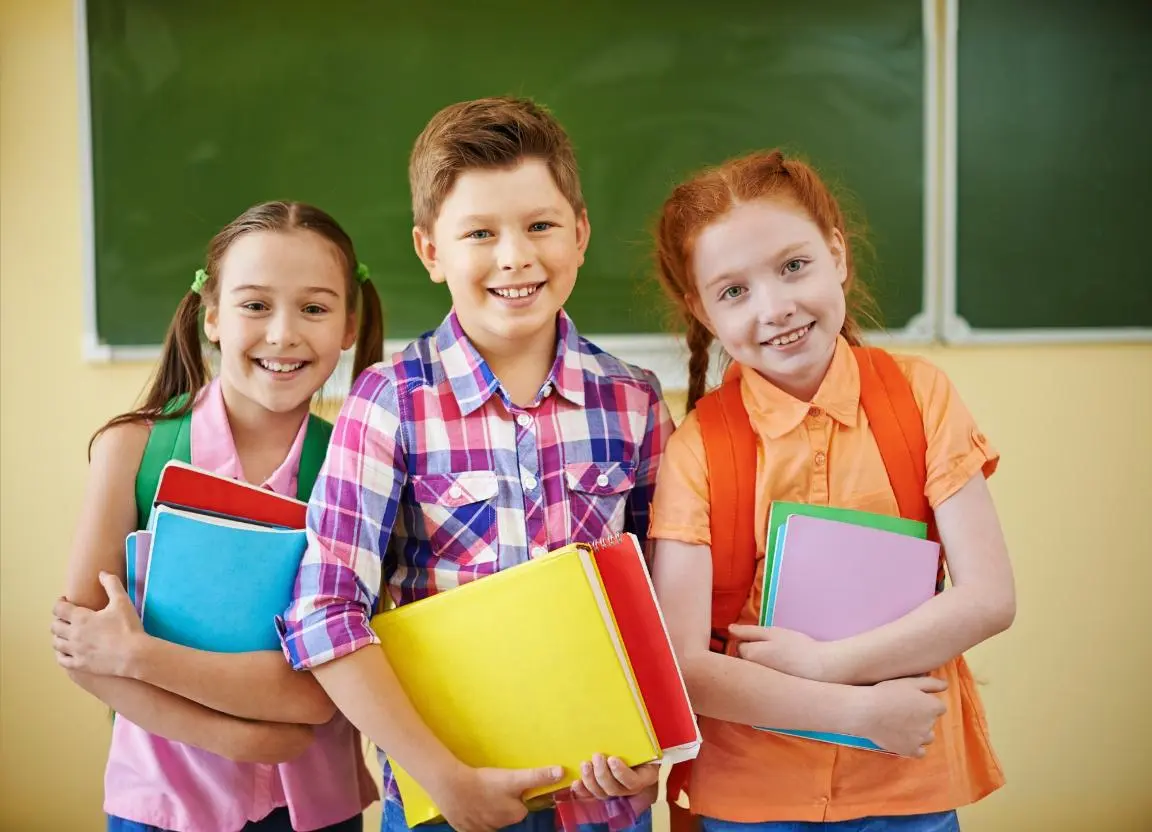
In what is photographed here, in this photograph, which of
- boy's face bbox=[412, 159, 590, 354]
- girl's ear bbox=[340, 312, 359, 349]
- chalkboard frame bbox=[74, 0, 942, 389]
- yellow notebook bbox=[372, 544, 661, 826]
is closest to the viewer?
yellow notebook bbox=[372, 544, 661, 826]

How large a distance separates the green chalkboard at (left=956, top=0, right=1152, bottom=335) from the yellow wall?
0.49ft

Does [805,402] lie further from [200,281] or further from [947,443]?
[200,281]

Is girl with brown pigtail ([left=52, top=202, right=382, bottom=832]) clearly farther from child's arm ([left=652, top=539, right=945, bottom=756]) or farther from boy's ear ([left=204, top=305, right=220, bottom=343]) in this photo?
child's arm ([left=652, top=539, right=945, bottom=756])

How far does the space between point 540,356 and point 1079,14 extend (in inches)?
79.6

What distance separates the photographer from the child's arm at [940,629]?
3.58 feet

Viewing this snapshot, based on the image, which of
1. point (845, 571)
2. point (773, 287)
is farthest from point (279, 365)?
point (845, 571)

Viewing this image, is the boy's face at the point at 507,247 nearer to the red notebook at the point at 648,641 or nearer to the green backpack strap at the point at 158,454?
the red notebook at the point at 648,641

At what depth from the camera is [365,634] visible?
1067 millimetres

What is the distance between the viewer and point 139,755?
127 centimetres

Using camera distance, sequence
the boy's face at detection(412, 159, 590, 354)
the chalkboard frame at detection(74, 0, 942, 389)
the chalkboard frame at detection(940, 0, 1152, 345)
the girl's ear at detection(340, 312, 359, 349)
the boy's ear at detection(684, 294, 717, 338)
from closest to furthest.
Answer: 1. the boy's face at detection(412, 159, 590, 354)
2. the boy's ear at detection(684, 294, 717, 338)
3. the girl's ear at detection(340, 312, 359, 349)
4. the chalkboard frame at detection(74, 0, 942, 389)
5. the chalkboard frame at detection(940, 0, 1152, 345)

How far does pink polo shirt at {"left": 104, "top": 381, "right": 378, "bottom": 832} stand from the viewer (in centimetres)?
124

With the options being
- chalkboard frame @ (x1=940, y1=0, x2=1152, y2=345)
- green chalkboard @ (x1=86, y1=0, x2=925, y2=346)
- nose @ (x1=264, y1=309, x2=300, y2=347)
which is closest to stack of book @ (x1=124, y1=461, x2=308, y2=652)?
nose @ (x1=264, y1=309, x2=300, y2=347)

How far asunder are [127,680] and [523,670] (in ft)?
1.56

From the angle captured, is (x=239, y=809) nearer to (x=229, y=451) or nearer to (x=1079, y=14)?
(x=229, y=451)
